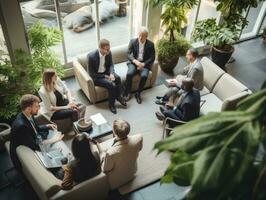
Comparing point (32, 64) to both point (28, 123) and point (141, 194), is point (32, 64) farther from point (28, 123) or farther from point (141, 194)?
point (141, 194)

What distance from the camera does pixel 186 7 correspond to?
581cm

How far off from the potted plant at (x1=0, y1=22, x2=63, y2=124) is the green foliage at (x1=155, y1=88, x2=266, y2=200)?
4292 millimetres

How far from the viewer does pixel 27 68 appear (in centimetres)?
481

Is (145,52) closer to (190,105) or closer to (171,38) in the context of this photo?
(171,38)

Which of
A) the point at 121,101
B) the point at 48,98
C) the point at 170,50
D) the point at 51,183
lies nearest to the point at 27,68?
the point at 48,98

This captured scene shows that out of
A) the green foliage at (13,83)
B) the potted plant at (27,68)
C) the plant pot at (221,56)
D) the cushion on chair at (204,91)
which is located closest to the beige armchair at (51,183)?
the green foliage at (13,83)

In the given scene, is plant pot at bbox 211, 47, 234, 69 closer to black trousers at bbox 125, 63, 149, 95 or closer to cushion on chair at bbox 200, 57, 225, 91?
cushion on chair at bbox 200, 57, 225, 91

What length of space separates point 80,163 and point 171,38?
378cm

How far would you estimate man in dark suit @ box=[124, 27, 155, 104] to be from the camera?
5633mm

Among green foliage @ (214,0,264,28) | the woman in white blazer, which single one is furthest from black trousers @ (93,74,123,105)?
green foliage @ (214,0,264,28)

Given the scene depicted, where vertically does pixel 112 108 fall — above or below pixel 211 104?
below

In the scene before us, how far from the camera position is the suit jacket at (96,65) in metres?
5.21

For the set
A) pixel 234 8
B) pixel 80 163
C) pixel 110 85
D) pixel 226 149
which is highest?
pixel 226 149

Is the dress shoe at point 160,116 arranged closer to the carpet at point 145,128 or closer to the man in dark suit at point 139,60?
the carpet at point 145,128
